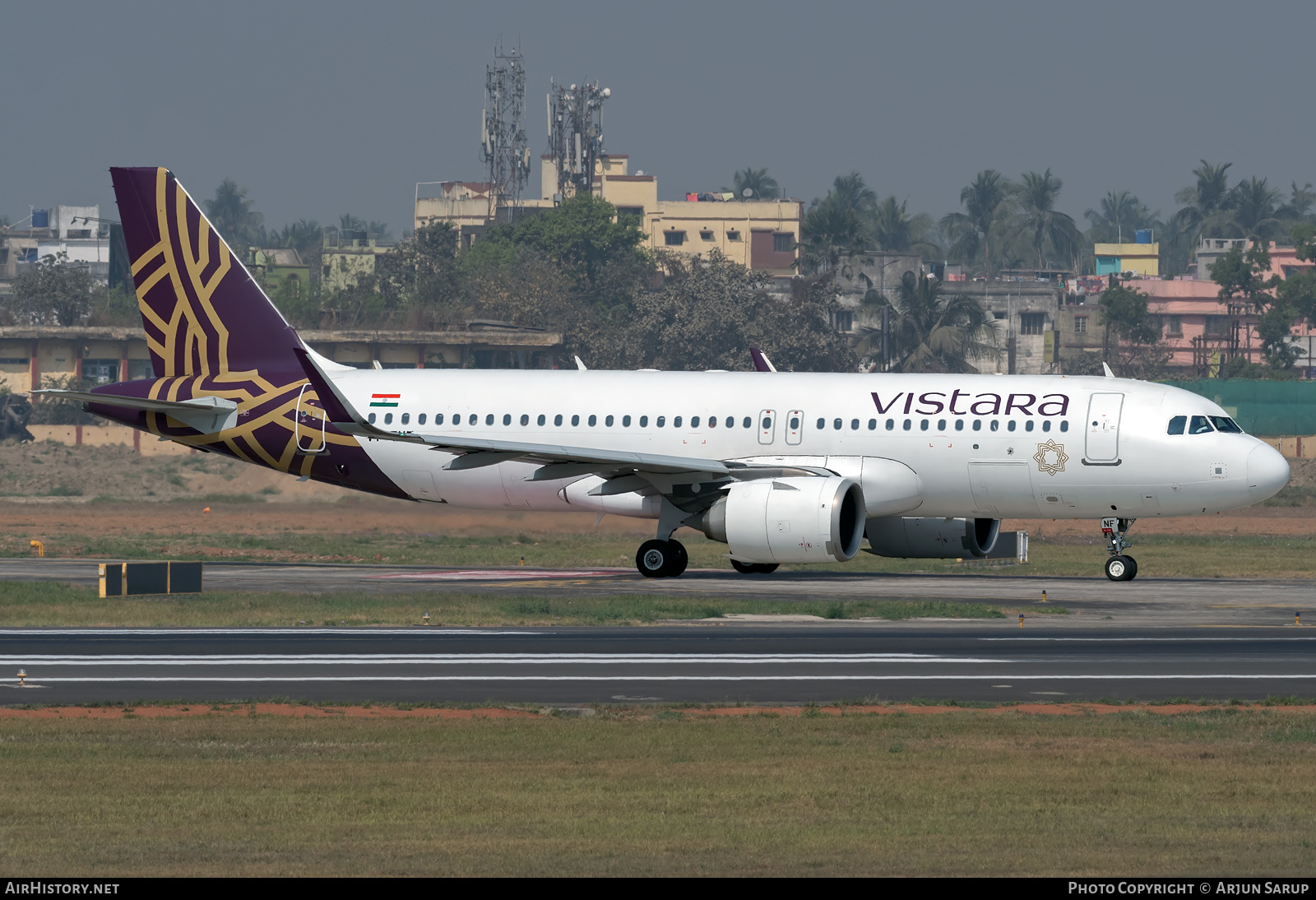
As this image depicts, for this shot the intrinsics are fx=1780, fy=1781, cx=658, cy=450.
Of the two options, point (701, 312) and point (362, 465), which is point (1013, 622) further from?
point (701, 312)

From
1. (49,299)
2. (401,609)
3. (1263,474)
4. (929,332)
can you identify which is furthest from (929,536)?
(49,299)

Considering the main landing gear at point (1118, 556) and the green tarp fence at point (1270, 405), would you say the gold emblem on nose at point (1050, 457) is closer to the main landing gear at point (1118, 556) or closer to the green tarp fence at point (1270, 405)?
the main landing gear at point (1118, 556)

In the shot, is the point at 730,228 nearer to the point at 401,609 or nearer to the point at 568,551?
the point at 568,551

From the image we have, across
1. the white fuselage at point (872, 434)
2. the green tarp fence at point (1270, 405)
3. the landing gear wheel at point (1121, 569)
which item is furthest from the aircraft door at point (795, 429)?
the green tarp fence at point (1270, 405)

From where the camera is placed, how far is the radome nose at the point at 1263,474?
3766 cm

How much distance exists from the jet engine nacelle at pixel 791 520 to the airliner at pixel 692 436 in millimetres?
47

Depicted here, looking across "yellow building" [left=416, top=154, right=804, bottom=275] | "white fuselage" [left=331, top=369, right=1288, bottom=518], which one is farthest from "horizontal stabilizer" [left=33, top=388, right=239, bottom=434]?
"yellow building" [left=416, top=154, right=804, bottom=275]

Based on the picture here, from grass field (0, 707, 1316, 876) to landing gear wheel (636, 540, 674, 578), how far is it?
737 inches

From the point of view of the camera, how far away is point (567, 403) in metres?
41.2

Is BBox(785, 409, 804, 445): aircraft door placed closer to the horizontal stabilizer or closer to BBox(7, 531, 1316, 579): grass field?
A: BBox(7, 531, 1316, 579): grass field

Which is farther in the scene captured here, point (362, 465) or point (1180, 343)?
point (1180, 343)

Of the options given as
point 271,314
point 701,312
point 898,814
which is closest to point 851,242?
point 701,312

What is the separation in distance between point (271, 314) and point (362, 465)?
4.63 meters
